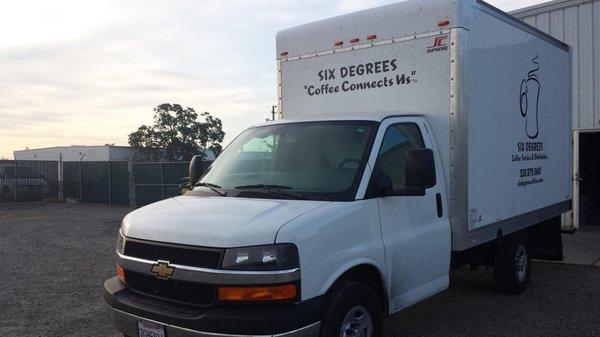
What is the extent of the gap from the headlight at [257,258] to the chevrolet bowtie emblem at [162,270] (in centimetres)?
45

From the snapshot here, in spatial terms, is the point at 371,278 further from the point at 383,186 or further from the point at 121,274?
the point at 121,274

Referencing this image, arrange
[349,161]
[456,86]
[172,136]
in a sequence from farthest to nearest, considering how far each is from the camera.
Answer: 1. [172,136]
2. [456,86]
3. [349,161]

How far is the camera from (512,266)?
21.2 feet

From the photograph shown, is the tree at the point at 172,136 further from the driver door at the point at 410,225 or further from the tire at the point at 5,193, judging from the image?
the driver door at the point at 410,225

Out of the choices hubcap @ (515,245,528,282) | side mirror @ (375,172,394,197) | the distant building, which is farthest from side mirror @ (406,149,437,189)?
the distant building


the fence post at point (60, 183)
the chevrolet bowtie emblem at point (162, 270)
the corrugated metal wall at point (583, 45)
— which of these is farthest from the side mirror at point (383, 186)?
the fence post at point (60, 183)

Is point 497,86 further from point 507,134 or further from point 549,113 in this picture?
point 549,113

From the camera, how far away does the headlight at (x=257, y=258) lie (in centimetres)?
337

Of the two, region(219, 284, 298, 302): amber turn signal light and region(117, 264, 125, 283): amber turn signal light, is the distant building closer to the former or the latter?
region(117, 264, 125, 283): amber turn signal light

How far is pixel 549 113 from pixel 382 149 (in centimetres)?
388

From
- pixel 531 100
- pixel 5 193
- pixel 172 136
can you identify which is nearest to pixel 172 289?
pixel 531 100

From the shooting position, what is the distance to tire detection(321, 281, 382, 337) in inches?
142

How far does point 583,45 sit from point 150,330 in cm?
1100

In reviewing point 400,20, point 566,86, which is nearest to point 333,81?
point 400,20
